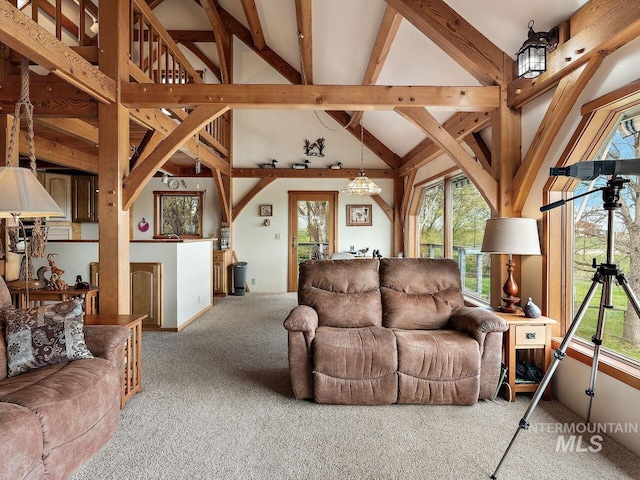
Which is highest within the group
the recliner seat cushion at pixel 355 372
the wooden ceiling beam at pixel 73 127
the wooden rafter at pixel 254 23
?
the wooden rafter at pixel 254 23

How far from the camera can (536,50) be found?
2512 mm

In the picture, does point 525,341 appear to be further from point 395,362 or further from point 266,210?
point 266,210

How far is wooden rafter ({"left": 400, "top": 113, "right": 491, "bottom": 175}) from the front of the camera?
3521mm

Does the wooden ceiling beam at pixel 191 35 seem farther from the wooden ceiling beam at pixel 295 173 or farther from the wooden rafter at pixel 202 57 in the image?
the wooden ceiling beam at pixel 295 173

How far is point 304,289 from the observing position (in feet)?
9.96

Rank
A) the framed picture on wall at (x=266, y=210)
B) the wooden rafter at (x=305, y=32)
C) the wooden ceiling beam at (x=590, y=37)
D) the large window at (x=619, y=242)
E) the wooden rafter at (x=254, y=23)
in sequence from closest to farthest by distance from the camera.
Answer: the wooden ceiling beam at (x=590, y=37) < the large window at (x=619, y=242) < the wooden rafter at (x=305, y=32) < the wooden rafter at (x=254, y=23) < the framed picture on wall at (x=266, y=210)

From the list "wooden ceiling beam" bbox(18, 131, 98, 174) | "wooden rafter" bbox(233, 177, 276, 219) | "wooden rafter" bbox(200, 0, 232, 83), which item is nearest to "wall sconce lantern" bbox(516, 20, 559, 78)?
"wooden ceiling beam" bbox(18, 131, 98, 174)

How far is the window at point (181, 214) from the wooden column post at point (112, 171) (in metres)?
4.34

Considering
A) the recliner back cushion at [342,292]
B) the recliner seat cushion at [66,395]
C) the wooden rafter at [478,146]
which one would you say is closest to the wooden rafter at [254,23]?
the wooden rafter at [478,146]

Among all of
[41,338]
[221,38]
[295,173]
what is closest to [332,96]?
[41,338]

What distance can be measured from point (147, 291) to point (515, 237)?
393cm

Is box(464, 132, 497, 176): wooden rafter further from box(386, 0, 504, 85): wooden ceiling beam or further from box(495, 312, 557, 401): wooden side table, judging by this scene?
box(495, 312, 557, 401): wooden side table

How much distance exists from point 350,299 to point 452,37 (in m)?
2.31

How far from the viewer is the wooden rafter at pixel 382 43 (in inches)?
138
